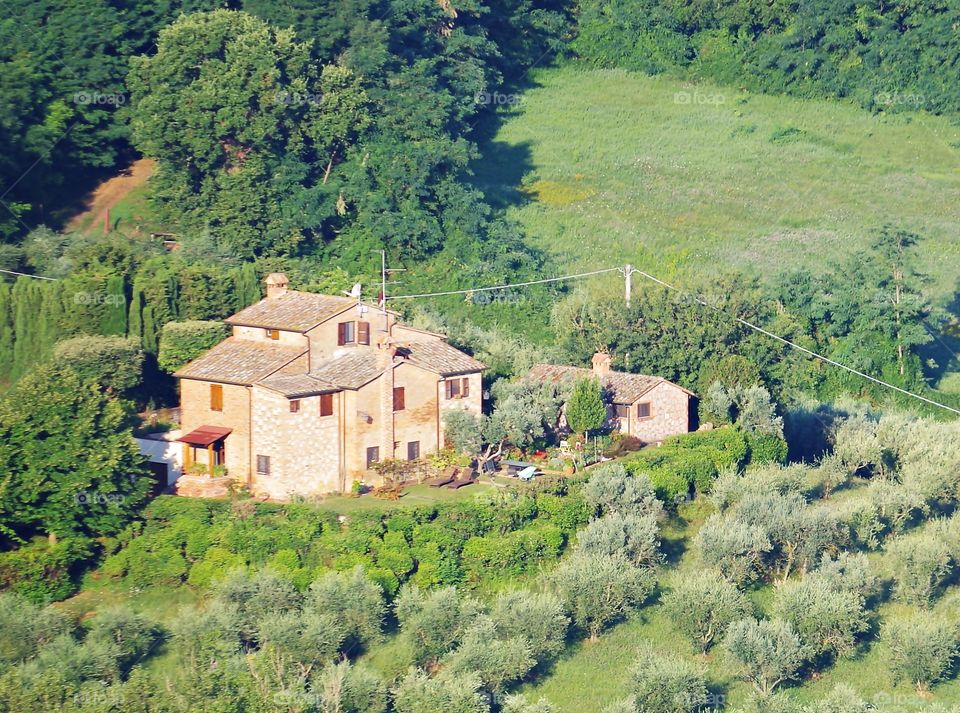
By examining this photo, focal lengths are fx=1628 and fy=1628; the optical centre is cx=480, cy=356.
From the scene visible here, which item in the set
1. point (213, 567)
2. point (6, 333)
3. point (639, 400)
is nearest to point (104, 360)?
point (6, 333)

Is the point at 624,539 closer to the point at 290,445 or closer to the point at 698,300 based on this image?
the point at 290,445

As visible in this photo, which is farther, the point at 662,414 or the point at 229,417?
the point at 662,414

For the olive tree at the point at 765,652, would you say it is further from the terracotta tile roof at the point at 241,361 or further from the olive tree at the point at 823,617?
the terracotta tile roof at the point at 241,361

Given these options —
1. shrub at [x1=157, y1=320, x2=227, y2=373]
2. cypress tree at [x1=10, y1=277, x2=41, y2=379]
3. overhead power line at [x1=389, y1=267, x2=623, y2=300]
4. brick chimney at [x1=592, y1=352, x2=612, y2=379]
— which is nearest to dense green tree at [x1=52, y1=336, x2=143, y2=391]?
shrub at [x1=157, y1=320, x2=227, y2=373]

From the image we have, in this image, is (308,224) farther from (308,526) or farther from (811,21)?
(811,21)

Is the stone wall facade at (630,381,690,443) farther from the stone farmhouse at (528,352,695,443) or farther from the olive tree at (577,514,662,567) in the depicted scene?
the olive tree at (577,514,662,567)
